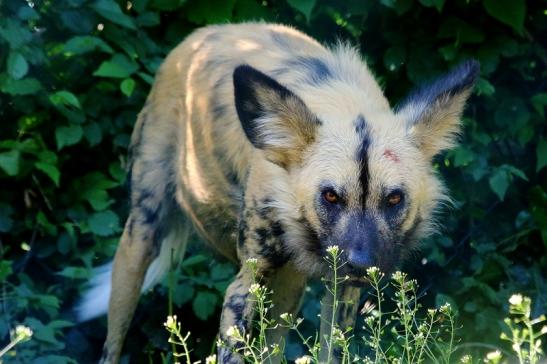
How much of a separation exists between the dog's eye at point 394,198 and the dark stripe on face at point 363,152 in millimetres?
94

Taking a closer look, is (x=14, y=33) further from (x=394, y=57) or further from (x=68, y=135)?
(x=394, y=57)

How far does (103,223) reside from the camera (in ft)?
15.6

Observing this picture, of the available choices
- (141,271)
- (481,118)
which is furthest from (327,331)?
(481,118)

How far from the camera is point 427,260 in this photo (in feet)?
17.0

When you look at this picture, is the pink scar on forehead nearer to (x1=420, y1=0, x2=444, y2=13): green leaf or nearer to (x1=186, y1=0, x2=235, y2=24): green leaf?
(x1=420, y1=0, x2=444, y2=13): green leaf

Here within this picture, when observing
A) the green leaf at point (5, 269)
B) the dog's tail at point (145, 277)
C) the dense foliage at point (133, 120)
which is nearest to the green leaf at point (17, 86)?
the dense foliage at point (133, 120)

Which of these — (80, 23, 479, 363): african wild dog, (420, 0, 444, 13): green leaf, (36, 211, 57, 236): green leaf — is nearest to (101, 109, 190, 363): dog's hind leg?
(80, 23, 479, 363): african wild dog

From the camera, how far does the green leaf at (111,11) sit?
4.53 meters

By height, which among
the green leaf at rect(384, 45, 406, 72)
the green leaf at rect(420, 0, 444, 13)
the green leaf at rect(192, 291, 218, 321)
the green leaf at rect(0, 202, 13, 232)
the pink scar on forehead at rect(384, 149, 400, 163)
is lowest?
the green leaf at rect(192, 291, 218, 321)

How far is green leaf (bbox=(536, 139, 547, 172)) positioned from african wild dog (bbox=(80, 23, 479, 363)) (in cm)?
138

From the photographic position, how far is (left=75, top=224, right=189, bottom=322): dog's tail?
447 cm

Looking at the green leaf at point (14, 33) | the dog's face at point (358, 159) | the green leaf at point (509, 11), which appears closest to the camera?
the dog's face at point (358, 159)

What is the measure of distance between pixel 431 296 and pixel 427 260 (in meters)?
0.18

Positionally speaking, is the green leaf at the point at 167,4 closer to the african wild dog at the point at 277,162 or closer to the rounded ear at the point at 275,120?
the african wild dog at the point at 277,162
